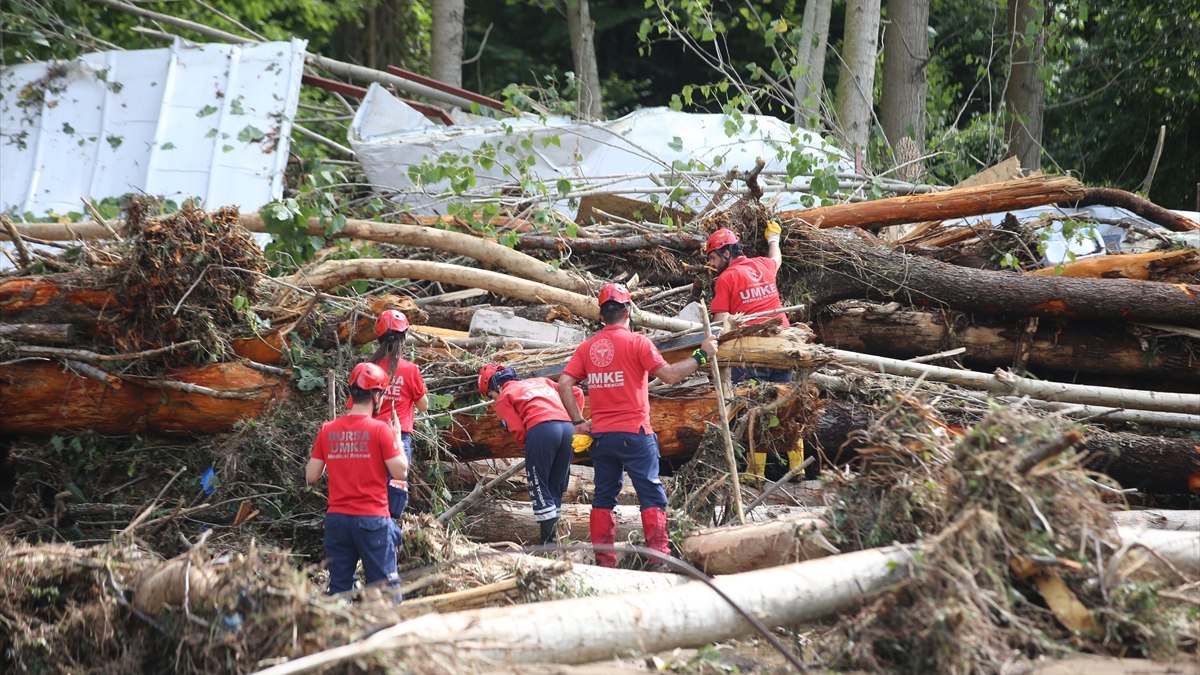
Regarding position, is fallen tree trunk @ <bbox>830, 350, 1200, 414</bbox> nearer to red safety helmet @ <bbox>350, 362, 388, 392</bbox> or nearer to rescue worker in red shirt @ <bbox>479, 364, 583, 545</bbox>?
rescue worker in red shirt @ <bbox>479, 364, 583, 545</bbox>

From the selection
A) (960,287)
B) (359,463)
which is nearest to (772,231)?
(960,287)

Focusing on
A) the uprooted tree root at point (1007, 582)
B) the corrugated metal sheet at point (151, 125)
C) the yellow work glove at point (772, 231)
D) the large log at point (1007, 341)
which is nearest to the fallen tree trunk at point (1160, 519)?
the uprooted tree root at point (1007, 582)

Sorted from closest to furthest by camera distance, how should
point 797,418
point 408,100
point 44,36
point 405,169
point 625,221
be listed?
1. point 797,418
2. point 625,221
3. point 405,169
4. point 44,36
5. point 408,100

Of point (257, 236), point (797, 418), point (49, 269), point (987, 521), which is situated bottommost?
point (987, 521)

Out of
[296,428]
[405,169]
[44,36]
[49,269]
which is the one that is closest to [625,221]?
[405,169]

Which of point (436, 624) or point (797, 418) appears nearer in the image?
point (436, 624)

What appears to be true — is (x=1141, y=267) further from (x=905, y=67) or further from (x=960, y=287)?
(x=905, y=67)

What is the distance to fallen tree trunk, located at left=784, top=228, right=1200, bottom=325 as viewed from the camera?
27.6ft

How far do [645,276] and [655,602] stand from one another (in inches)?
193

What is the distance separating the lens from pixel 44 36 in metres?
12.4

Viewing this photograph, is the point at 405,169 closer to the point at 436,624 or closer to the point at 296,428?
the point at 296,428

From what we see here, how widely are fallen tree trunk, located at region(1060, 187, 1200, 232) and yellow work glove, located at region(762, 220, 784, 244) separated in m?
2.80

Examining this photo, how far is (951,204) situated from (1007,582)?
5116 millimetres

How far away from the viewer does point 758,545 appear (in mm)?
5910
